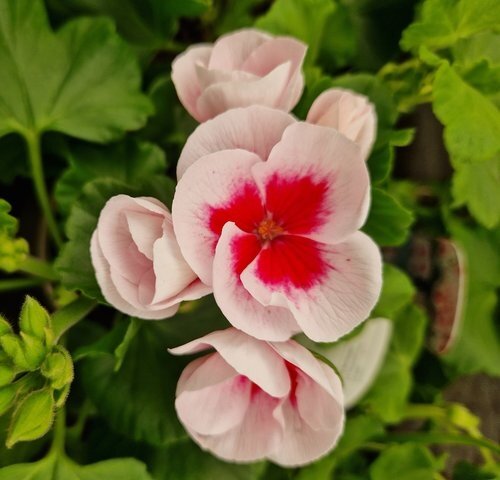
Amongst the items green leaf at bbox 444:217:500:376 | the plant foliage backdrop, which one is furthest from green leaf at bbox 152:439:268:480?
green leaf at bbox 444:217:500:376

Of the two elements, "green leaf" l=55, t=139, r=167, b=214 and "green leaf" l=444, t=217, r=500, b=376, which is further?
"green leaf" l=444, t=217, r=500, b=376

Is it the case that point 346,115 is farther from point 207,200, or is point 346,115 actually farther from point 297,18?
point 297,18

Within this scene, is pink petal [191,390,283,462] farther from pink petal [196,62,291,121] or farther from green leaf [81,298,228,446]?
pink petal [196,62,291,121]

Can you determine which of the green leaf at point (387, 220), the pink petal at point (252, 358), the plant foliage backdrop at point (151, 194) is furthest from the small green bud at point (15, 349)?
the green leaf at point (387, 220)

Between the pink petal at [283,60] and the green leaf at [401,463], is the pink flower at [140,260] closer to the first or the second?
the pink petal at [283,60]

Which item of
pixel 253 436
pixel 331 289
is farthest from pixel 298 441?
pixel 331 289
